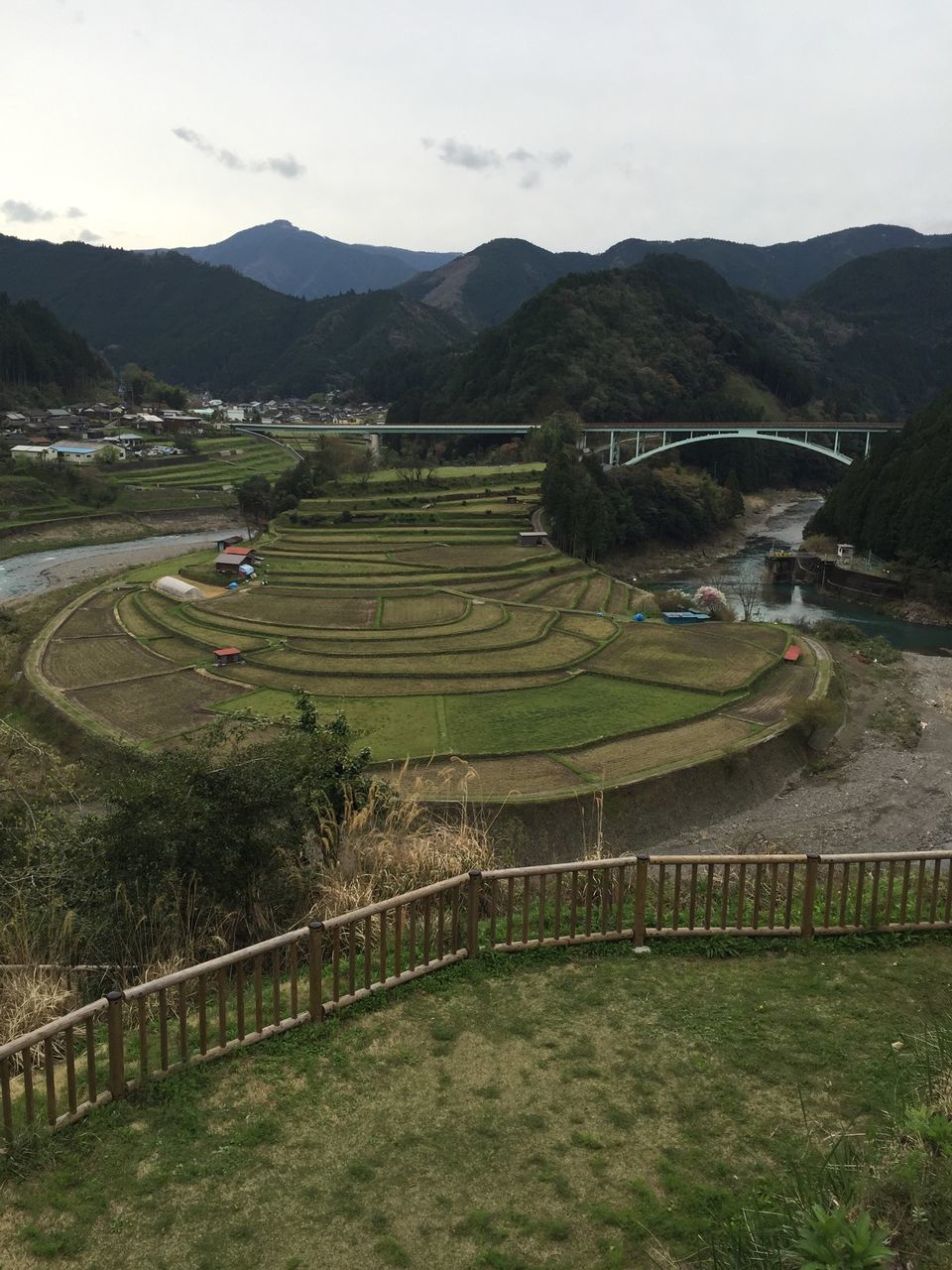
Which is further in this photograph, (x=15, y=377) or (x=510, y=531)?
(x=15, y=377)

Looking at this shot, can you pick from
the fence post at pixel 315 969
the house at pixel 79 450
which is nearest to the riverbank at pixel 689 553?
the house at pixel 79 450

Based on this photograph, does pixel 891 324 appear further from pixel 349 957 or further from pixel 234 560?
pixel 349 957

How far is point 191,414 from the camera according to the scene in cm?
11150

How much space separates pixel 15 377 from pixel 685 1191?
115460 millimetres

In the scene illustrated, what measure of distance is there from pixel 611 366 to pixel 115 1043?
10370cm

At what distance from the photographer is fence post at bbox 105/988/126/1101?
600cm

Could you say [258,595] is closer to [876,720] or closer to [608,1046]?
[876,720]

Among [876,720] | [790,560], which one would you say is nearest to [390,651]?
[876,720]

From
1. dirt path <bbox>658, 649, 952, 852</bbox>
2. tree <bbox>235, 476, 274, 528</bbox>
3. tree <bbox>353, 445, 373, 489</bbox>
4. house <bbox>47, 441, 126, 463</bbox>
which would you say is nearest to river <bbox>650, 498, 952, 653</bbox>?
dirt path <bbox>658, 649, 952, 852</bbox>

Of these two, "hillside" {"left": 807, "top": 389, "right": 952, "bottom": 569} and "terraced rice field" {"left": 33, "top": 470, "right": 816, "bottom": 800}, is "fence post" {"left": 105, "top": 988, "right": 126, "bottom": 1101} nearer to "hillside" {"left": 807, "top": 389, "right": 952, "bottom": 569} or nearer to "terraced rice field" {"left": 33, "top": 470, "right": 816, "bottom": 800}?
"terraced rice field" {"left": 33, "top": 470, "right": 816, "bottom": 800}

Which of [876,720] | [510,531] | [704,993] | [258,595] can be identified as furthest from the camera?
[510,531]

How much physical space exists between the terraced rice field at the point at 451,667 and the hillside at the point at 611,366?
53.9 m

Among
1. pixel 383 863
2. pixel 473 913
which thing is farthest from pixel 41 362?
pixel 473 913

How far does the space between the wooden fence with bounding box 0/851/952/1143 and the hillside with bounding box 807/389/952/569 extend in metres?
48.3
